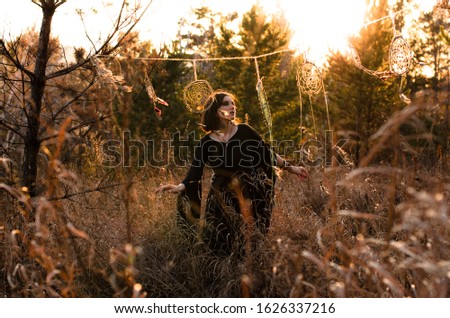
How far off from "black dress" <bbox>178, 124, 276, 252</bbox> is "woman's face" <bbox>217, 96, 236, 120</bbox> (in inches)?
6.2

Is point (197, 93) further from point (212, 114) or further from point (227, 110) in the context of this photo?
point (227, 110)

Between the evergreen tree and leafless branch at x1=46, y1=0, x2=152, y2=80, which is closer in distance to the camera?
leafless branch at x1=46, y1=0, x2=152, y2=80

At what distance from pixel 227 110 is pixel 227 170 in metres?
0.55

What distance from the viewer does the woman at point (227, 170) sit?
15.5 feet

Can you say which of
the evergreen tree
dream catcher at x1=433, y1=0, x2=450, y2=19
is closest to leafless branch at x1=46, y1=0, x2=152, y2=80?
dream catcher at x1=433, y1=0, x2=450, y2=19

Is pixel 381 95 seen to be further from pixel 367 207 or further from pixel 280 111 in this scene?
pixel 367 207

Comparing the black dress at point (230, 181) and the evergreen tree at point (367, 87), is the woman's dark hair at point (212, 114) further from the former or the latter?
the evergreen tree at point (367, 87)

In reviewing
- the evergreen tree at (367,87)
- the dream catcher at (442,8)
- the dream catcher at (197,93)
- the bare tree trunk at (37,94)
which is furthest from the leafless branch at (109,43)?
the evergreen tree at (367,87)

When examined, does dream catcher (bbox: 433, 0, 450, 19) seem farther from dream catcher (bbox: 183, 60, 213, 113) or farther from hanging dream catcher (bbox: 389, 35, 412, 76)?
A: dream catcher (bbox: 183, 60, 213, 113)

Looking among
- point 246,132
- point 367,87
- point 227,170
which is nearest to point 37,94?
point 227,170

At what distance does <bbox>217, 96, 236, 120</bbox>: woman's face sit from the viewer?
16.6 feet

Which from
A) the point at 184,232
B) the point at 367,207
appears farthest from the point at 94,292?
the point at 367,207

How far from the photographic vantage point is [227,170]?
4922 millimetres
